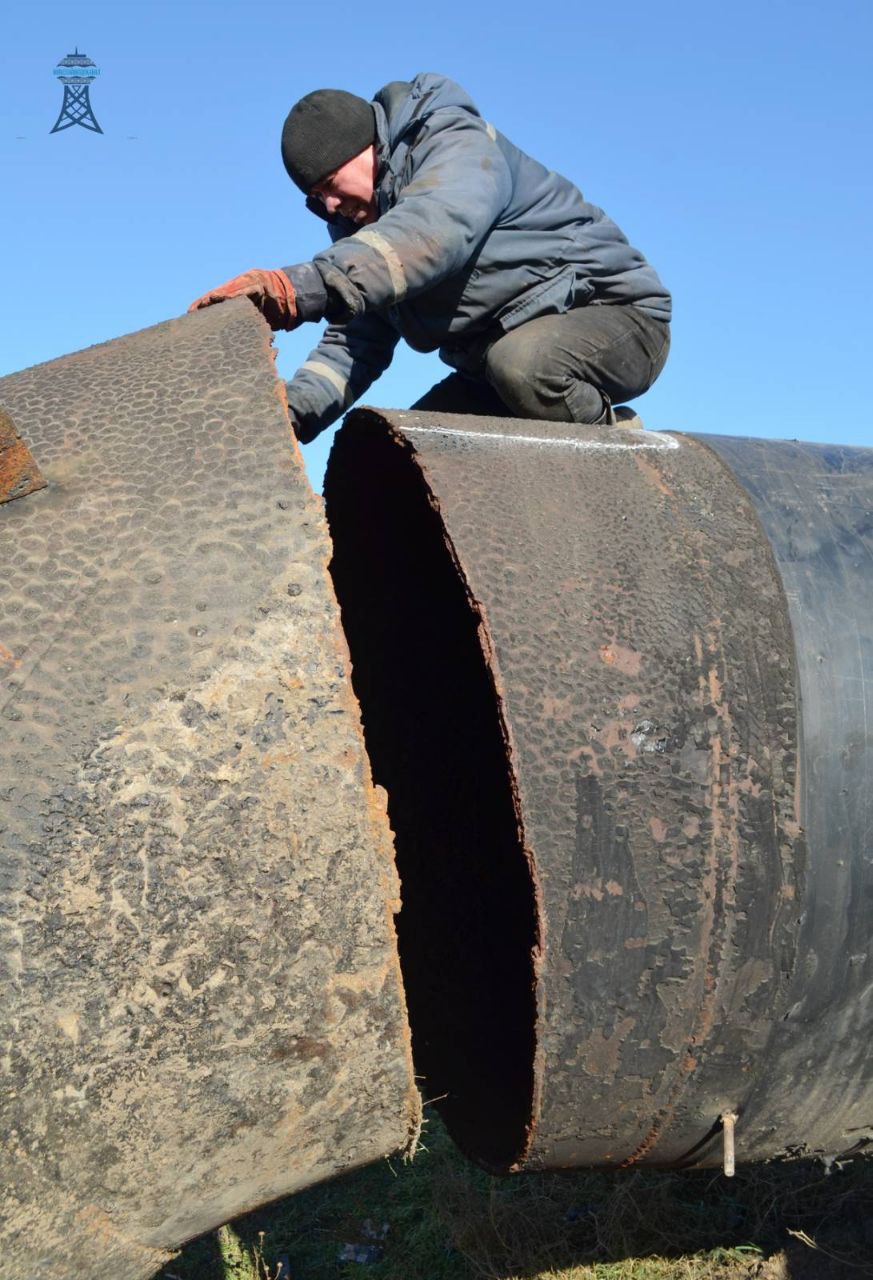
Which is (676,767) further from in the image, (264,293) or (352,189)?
(352,189)

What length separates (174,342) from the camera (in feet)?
6.59

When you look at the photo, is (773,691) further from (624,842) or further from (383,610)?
(383,610)

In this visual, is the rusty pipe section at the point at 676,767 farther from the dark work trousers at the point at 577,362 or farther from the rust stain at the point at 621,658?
the dark work trousers at the point at 577,362

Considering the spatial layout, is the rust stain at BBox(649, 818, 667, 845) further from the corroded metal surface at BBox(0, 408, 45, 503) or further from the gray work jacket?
the gray work jacket

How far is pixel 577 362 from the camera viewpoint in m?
3.12

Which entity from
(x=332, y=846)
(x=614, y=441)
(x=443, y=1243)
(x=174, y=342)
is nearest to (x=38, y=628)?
(x=332, y=846)

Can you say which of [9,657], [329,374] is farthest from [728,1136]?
[329,374]

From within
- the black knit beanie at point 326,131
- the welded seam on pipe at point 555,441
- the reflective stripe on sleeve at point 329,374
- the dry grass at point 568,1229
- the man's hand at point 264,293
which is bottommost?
the dry grass at point 568,1229

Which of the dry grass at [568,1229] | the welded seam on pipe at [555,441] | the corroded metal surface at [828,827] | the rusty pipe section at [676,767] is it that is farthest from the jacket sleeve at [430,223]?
the dry grass at [568,1229]

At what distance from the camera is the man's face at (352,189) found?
325 centimetres

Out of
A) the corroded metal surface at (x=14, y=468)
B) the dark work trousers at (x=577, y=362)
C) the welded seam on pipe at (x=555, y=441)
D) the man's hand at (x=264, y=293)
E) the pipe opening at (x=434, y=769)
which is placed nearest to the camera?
the corroded metal surface at (x=14, y=468)

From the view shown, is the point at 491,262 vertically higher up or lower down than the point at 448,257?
higher up

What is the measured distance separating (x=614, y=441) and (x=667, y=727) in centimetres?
65

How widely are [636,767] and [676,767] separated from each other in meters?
0.07
